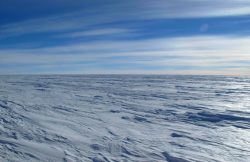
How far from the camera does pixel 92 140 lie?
675 cm

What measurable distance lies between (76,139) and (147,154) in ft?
6.08

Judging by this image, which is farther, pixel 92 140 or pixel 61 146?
pixel 92 140

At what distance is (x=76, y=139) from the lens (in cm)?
672

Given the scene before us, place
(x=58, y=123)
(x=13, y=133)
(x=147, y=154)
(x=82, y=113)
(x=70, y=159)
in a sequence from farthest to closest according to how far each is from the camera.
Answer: (x=82, y=113) → (x=58, y=123) → (x=13, y=133) → (x=147, y=154) → (x=70, y=159)

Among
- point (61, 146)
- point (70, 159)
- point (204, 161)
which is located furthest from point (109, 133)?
point (204, 161)

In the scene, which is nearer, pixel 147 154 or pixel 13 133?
pixel 147 154

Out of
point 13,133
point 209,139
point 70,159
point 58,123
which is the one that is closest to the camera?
point 70,159

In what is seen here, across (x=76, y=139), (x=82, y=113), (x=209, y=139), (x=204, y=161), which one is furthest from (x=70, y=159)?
(x=82, y=113)

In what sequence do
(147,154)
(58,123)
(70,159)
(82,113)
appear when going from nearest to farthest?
(70,159), (147,154), (58,123), (82,113)

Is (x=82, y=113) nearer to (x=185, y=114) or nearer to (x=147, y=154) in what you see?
(x=185, y=114)

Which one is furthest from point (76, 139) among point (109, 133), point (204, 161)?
point (204, 161)

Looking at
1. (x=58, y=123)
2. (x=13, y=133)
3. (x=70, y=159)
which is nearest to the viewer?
(x=70, y=159)

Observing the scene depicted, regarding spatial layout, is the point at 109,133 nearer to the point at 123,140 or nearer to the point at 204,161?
the point at 123,140

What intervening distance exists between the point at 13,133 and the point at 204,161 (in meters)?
4.44
